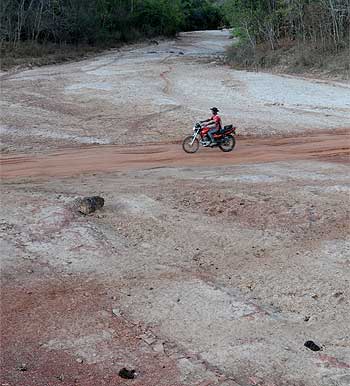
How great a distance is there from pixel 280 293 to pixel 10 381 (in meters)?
3.16

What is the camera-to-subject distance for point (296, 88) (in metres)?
26.6

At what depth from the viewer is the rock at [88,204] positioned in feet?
32.1

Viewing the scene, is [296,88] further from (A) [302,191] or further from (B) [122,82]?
(A) [302,191]

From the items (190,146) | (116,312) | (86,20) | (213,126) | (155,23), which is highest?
(86,20)

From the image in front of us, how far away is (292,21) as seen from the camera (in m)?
36.5

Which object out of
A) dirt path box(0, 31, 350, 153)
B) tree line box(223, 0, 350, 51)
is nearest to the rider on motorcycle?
dirt path box(0, 31, 350, 153)

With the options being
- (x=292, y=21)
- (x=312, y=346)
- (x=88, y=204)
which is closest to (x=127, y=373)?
(x=312, y=346)

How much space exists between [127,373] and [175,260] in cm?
273

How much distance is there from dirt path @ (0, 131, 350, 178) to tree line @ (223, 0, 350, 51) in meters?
16.8

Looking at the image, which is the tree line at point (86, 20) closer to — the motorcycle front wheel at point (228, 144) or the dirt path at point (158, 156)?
the dirt path at point (158, 156)

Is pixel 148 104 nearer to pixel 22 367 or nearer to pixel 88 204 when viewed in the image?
pixel 88 204

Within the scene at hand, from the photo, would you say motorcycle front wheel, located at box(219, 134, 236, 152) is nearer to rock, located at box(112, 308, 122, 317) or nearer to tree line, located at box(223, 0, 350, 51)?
rock, located at box(112, 308, 122, 317)

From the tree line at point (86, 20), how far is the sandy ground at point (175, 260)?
27849mm

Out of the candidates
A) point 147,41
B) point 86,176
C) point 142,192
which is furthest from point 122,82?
point 147,41
